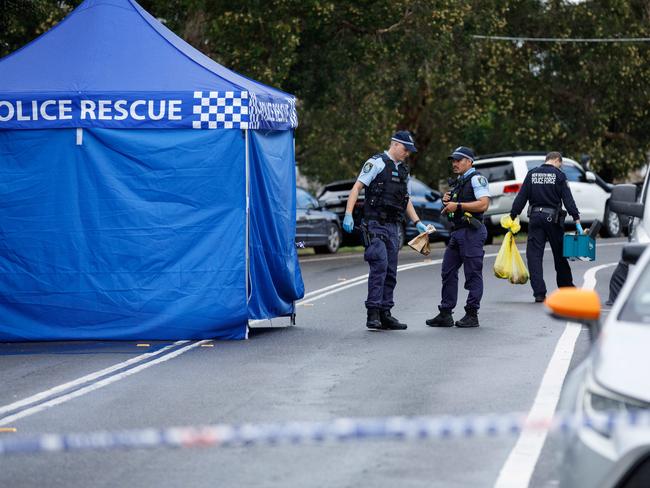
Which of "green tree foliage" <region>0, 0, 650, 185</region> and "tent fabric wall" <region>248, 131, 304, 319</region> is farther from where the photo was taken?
"green tree foliage" <region>0, 0, 650, 185</region>

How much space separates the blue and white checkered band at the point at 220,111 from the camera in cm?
1321

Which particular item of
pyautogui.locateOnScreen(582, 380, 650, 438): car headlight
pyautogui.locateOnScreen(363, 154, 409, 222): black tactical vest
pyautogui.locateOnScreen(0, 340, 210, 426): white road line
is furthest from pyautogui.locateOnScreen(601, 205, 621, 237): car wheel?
pyautogui.locateOnScreen(582, 380, 650, 438): car headlight

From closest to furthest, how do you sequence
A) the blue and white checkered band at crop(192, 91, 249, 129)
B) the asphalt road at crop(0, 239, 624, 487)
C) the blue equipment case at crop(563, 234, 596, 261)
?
the asphalt road at crop(0, 239, 624, 487)
the blue and white checkered band at crop(192, 91, 249, 129)
the blue equipment case at crop(563, 234, 596, 261)

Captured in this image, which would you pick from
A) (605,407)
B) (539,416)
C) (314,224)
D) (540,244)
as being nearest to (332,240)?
(314,224)

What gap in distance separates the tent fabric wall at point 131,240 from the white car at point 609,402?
7818 millimetres

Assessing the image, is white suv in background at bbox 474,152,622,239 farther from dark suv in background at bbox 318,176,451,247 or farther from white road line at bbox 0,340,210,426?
white road line at bbox 0,340,210,426

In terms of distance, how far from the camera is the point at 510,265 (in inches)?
666

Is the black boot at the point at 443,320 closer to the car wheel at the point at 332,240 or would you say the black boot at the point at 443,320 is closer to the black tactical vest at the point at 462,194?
the black tactical vest at the point at 462,194

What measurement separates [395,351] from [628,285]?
21.0 ft

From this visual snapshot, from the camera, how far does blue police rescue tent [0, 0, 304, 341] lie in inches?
524

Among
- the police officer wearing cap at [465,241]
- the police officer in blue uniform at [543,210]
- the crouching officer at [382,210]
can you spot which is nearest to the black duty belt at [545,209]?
the police officer in blue uniform at [543,210]

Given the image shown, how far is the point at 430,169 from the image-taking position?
45.3 m

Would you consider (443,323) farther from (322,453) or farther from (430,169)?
(430,169)

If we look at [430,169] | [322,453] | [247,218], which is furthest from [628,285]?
[430,169]
